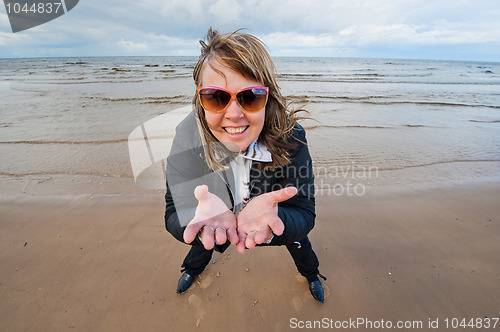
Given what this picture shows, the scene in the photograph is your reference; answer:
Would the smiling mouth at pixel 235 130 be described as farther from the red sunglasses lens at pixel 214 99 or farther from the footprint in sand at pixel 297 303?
the footprint in sand at pixel 297 303

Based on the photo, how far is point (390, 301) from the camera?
1.98m

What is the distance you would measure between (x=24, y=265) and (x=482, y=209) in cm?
525

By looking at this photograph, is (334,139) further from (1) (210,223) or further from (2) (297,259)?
(1) (210,223)

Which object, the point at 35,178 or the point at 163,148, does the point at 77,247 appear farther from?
the point at 163,148

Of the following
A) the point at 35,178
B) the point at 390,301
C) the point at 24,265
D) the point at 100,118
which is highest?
the point at 100,118

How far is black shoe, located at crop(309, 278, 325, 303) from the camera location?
78.5 inches

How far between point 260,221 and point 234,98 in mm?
749

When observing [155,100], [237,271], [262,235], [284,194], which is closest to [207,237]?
[262,235]

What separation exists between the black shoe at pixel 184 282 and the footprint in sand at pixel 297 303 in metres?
0.93

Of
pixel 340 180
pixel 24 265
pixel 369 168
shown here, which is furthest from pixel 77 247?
pixel 369 168

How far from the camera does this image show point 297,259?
6.67 feet

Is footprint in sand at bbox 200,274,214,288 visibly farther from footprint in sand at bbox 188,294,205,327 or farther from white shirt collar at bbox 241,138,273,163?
white shirt collar at bbox 241,138,273,163

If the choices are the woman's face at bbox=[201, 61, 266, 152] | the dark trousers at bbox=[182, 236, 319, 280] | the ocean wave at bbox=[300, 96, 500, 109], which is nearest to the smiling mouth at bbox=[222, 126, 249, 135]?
the woman's face at bbox=[201, 61, 266, 152]

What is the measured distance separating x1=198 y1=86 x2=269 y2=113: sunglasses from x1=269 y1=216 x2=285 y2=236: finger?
0.67 meters
